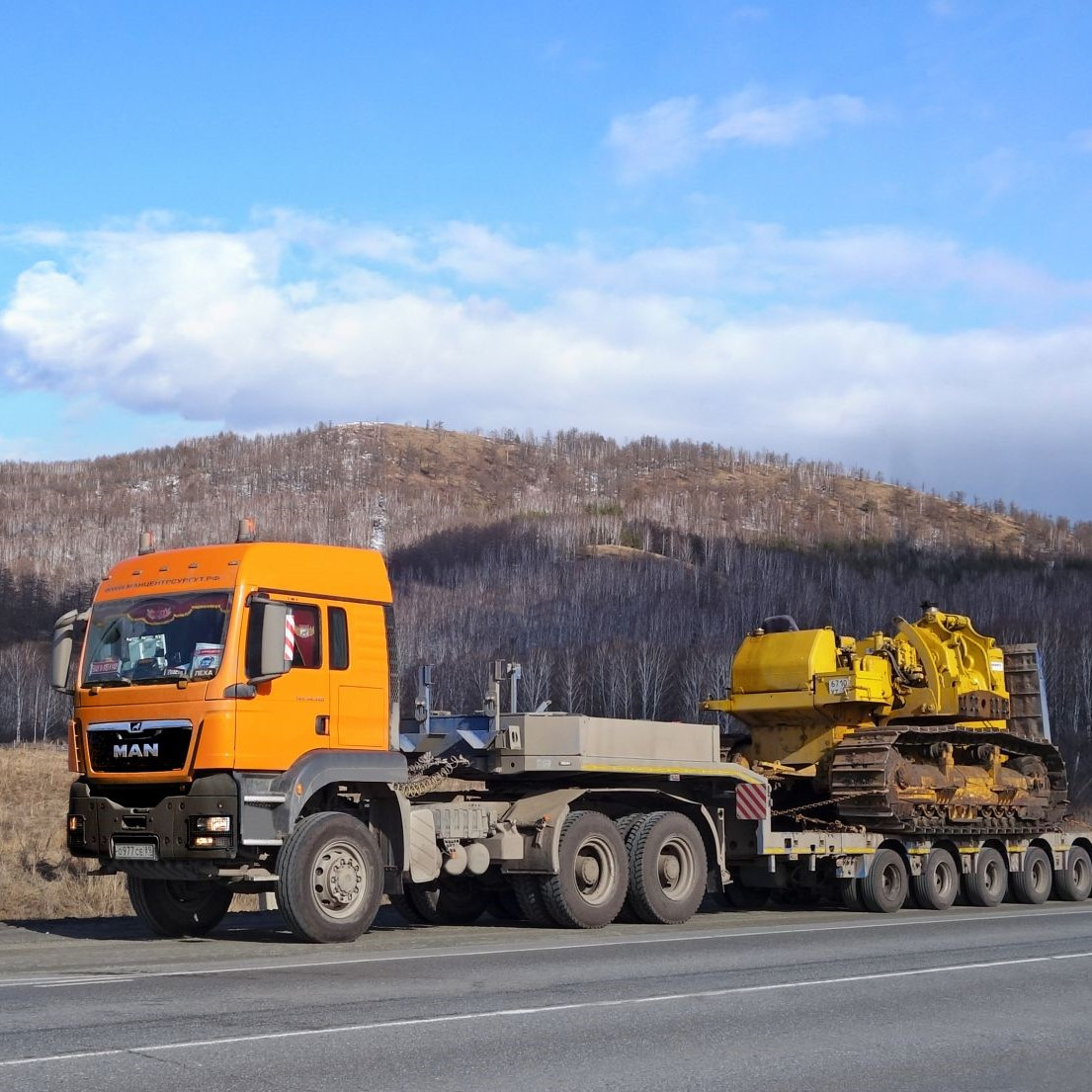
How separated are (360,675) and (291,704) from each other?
0.91 meters

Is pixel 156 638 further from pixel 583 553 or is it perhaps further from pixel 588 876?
pixel 583 553

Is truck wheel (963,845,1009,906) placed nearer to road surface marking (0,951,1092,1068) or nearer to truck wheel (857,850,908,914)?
truck wheel (857,850,908,914)

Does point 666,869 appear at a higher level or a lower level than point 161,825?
lower

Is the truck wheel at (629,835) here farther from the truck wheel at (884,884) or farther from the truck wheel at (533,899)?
the truck wheel at (884,884)

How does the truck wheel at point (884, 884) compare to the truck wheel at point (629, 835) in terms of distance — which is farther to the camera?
the truck wheel at point (884, 884)

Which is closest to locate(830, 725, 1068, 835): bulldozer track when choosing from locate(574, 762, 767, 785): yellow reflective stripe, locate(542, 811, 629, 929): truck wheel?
locate(574, 762, 767, 785): yellow reflective stripe

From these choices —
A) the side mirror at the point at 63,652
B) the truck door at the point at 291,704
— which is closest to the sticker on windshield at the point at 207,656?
the truck door at the point at 291,704

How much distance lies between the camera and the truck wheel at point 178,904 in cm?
1451

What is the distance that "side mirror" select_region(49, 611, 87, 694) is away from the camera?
13.8m

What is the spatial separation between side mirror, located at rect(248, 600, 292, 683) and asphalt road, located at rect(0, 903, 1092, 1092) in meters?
2.40

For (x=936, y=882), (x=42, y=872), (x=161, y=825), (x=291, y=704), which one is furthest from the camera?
(x=42, y=872)

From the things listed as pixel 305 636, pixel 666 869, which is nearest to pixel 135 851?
pixel 305 636

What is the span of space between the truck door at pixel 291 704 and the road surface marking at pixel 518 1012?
436 centimetres

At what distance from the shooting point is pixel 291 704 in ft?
44.1
